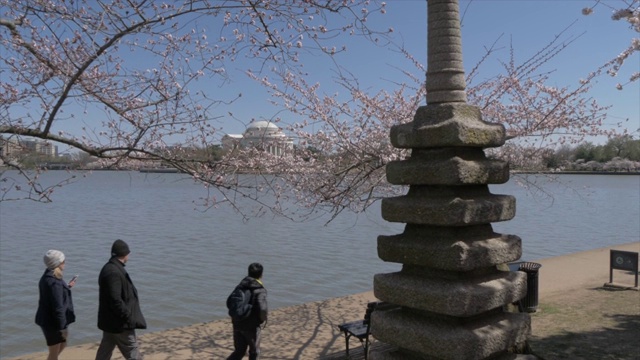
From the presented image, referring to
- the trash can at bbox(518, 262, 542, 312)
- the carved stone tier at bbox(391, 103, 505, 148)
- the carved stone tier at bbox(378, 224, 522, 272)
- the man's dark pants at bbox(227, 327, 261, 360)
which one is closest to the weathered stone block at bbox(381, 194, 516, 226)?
the carved stone tier at bbox(378, 224, 522, 272)

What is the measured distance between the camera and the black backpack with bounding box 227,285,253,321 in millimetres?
6242

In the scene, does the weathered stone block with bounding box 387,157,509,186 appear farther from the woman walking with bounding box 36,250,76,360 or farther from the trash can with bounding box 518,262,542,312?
the trash can with bounding box 518,262,542,312

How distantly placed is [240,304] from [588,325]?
651cm

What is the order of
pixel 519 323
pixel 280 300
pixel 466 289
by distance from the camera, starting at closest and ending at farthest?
pixel 466 289
pixel 519 323
pixel 280 300

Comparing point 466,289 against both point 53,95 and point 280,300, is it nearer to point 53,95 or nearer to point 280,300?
point 53,95

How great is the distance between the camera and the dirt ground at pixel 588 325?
7891 mm

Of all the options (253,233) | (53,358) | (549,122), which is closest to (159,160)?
(53,358)

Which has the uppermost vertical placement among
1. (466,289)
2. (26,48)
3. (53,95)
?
(26,48)

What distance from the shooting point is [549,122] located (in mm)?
10359

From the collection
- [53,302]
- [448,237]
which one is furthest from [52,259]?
[448,237]

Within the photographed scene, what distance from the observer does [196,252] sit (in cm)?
2130

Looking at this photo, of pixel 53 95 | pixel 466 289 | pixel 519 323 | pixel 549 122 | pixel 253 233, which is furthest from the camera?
pixel 253 233

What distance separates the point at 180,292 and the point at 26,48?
10.6m

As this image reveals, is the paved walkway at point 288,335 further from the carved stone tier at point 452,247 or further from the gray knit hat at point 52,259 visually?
the carved stone tier at point 452,247
